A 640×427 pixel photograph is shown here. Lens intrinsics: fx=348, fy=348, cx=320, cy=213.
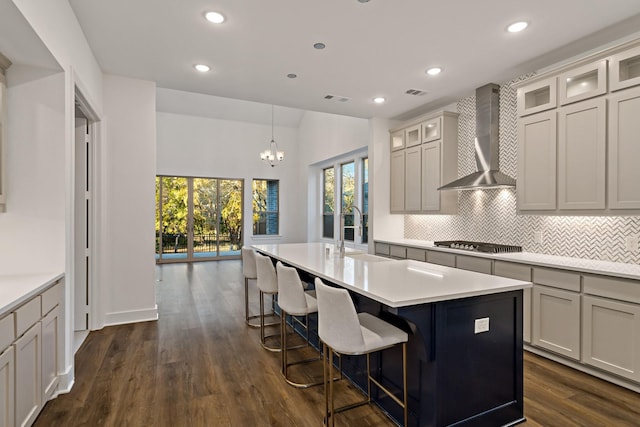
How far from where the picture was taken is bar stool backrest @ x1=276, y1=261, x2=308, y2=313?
8.52 ft

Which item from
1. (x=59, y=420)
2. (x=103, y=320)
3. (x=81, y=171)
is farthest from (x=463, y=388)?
(x=81, y=171)

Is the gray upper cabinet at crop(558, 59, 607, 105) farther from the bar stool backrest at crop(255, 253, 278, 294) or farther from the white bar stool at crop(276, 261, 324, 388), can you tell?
the bar stool backrest at crop(255, 253, 278, 294)

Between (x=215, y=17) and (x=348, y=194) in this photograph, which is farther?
(x=348, y=194)

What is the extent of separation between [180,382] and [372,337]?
165 cm

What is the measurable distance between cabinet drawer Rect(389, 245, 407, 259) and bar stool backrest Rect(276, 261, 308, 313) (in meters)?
2.64

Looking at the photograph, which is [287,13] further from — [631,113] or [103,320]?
[103,320]

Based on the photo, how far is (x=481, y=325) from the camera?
6.71 ft

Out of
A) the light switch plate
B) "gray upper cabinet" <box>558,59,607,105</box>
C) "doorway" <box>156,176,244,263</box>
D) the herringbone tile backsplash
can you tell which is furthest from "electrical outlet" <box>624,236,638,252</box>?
"doorway" <box>156,176,244,263</box>

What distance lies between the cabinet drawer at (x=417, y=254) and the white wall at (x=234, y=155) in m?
5.19

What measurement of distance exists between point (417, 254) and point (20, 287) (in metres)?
4.06

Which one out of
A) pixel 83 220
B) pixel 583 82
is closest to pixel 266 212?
pixel 83 220

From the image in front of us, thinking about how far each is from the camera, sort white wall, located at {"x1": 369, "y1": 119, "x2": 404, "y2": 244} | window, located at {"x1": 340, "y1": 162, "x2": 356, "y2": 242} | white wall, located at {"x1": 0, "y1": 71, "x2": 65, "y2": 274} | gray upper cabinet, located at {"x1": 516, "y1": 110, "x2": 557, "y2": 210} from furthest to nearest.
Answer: window, located at {"x1": 340, "y1": 162, "x2": 356, "y2": 242}
white wall, located at {"x1": 369, "y1": 119, "x2": 404, "y2": 244}
gray upper cabinet, located at {"x1": 516, "y1": 110, "x2": 557, "y2": 210}
white wall, located at {"x1": 0, "y1": 71, "x2": 65, "y2": 274}

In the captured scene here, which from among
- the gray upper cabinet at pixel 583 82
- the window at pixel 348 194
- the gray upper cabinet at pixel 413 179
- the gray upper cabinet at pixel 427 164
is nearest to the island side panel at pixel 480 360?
the gray upper cabinet at pixel 583 82

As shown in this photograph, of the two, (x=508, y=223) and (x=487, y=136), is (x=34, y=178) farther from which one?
(x=508, y=223)
